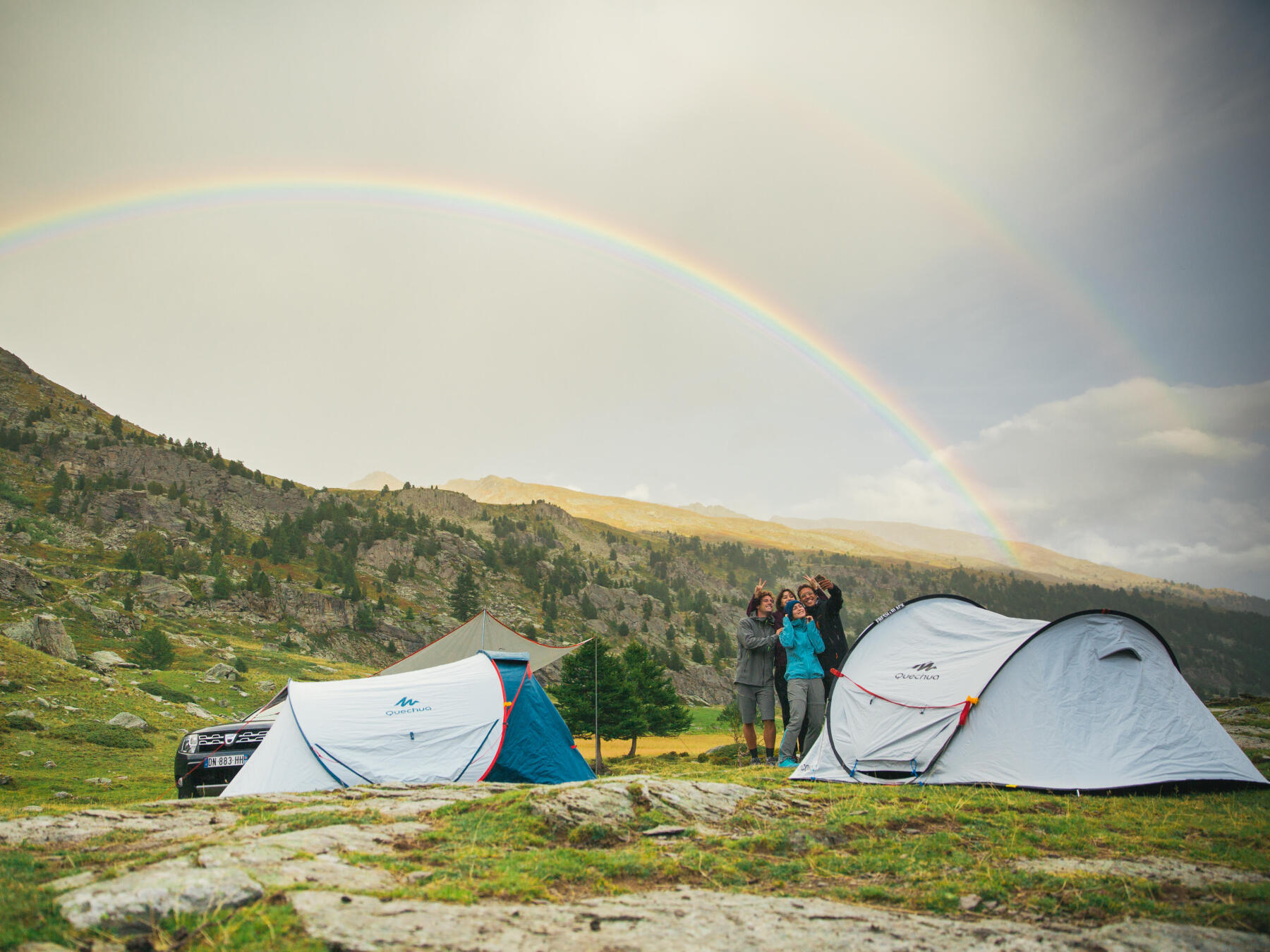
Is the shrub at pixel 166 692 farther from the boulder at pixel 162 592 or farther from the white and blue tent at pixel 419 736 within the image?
the boulder at pixel 162 592

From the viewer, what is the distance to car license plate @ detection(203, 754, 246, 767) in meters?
11.6

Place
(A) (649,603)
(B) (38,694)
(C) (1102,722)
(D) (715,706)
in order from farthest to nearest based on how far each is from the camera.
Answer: (A) (649,603) → (D) (715,706) → (B) (38,694) → (C) (1102,722)

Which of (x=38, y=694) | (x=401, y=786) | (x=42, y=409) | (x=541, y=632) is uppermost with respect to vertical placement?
(x=42, y=409)

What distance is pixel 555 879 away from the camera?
4969mm

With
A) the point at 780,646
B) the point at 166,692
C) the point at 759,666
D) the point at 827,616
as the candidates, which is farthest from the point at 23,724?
the point at 827,616

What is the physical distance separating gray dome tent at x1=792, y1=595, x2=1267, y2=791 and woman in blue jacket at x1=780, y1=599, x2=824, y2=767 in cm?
71

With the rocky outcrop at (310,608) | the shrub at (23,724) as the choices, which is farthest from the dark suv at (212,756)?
the rocky outcrop at (310,608)

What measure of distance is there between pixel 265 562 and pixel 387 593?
14.9 meters

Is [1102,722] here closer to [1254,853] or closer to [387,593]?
[1254,853]

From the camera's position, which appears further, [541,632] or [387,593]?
[541,632]

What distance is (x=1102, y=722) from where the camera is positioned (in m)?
9.00

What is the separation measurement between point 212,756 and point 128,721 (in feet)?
43.1

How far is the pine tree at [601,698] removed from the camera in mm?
44469

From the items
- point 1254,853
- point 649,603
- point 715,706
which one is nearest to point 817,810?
point 1254,853
